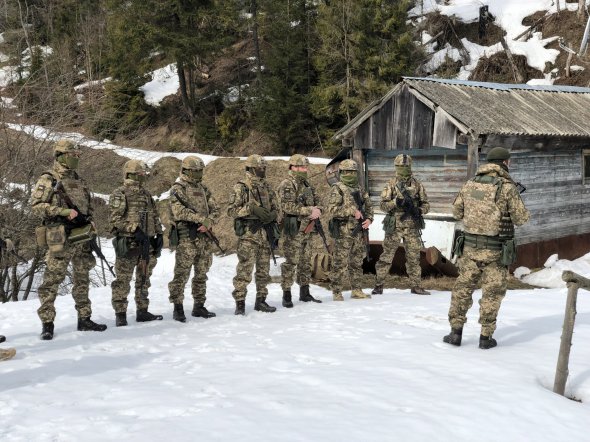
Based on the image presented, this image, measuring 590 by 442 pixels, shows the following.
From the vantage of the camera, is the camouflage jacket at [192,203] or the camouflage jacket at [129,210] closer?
the camouflage jacket at [129,210]

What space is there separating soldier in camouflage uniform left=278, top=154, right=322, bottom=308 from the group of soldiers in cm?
2

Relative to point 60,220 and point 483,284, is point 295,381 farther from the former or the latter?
point 60,220

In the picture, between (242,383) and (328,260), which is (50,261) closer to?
(242,383)

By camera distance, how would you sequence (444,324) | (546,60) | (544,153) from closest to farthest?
(444,324)
(544,153)
(546,60)

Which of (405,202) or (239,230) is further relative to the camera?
(405,202)

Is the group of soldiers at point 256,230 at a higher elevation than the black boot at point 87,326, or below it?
higher

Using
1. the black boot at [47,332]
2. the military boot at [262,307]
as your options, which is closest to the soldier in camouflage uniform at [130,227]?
the black boot at [47,332]

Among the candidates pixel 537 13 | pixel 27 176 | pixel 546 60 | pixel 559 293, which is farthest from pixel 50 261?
pixel 537 13

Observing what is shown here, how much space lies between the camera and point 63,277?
623cm

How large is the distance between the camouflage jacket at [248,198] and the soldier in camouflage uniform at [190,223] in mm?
273

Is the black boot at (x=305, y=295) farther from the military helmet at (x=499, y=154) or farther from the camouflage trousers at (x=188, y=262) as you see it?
the military helmet at (x=499, y=154)

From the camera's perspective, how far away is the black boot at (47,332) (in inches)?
241

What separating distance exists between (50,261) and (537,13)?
29.3m

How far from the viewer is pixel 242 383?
452 centimetres
